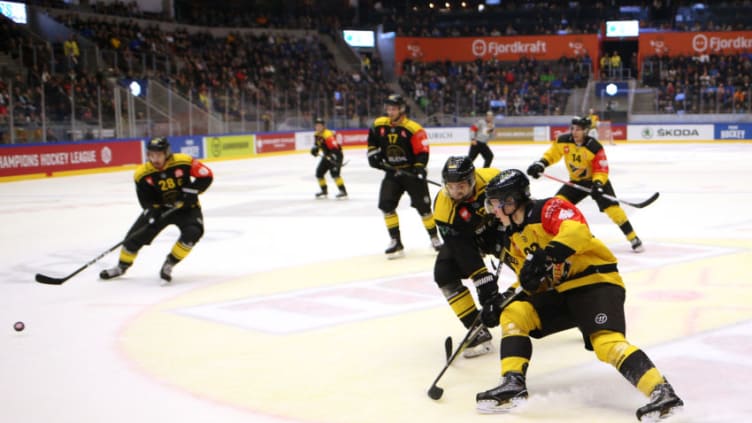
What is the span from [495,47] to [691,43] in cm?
876

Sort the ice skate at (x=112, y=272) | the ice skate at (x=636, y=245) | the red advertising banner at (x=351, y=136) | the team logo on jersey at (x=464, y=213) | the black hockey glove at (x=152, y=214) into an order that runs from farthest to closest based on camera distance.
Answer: the red advertising banner at (x=351, y=136) → the ice skate at (x=636, y=245) → the ice skate at (x=112, y=272) → the black hockey glove at (x=152, y=214) → the team logo on jersey at (x=464, y=213)

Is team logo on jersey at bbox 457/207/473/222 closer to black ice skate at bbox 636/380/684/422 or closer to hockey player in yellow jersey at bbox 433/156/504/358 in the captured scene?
hockey player in yellow jersey at bbox 433/156/504/358

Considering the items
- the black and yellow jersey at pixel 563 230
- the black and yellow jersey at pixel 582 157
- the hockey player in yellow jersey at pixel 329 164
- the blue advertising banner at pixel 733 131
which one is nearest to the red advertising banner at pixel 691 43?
the blue advertising banner at pixel 733 131

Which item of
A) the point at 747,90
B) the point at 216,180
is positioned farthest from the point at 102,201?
the point at 747,90

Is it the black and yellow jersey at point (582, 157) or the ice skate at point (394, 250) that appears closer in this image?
the ice skate at point (394, 250)

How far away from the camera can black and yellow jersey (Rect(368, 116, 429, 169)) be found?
8172 millimetres

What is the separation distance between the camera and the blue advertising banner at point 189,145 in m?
22.0

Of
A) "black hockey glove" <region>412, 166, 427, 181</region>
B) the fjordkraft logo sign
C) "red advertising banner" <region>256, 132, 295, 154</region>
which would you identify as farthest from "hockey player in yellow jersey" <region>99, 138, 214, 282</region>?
the fjordkraft logo sign

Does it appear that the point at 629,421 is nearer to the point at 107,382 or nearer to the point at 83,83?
the point at 107,382

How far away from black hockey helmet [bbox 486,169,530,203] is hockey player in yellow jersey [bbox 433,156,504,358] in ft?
2.04

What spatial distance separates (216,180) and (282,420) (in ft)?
47.1

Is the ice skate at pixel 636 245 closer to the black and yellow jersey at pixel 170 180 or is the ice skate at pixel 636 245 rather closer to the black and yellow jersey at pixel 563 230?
the black and yellow jersey at pixel 170 180

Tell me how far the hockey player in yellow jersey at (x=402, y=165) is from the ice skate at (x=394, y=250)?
0.05m

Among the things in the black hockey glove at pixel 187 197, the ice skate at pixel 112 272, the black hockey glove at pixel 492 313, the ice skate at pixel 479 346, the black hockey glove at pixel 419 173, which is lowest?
the ice skate at pixel 479 346
